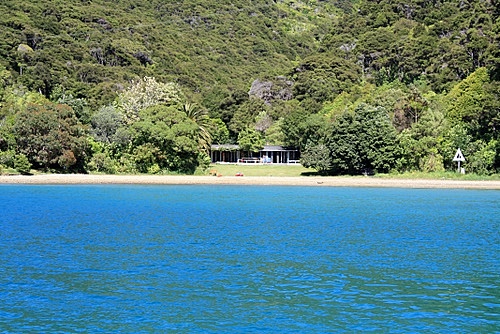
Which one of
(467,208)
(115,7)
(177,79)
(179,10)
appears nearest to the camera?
(467,208)

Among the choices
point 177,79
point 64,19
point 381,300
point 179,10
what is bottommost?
point 381,300

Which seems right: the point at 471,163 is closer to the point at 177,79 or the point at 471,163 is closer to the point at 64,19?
the point at 177,79

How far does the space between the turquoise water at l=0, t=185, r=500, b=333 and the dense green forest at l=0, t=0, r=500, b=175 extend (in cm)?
→ 2254

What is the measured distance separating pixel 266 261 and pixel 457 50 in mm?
83617

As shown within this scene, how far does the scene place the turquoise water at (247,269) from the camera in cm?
1477

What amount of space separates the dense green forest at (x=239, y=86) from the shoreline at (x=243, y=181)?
264 centimetres

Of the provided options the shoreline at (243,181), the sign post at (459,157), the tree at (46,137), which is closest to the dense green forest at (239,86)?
the tree at (46,137)

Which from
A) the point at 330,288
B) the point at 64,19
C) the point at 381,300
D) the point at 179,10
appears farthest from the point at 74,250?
the point at 179,10

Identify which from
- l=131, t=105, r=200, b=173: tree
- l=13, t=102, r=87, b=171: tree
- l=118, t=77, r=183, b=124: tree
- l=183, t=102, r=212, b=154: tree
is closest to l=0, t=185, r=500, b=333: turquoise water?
l=13, t=102, r=87, b=171: tree

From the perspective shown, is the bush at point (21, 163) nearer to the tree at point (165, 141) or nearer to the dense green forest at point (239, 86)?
the dense green forest at point (239, 86)

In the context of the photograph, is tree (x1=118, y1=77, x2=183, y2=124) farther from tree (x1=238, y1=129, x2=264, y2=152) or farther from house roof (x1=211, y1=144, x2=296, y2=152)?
house roof (x1=211, y1=144, x2=296, y2=152)

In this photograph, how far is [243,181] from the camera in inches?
2437

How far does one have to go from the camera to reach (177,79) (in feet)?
431

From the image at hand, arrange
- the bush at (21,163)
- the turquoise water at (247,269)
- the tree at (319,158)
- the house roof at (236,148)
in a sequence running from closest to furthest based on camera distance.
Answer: the turquoise water at (247,269)
the bush at (21,163)
the tree at (319,158)
the house roof at (236,148)
